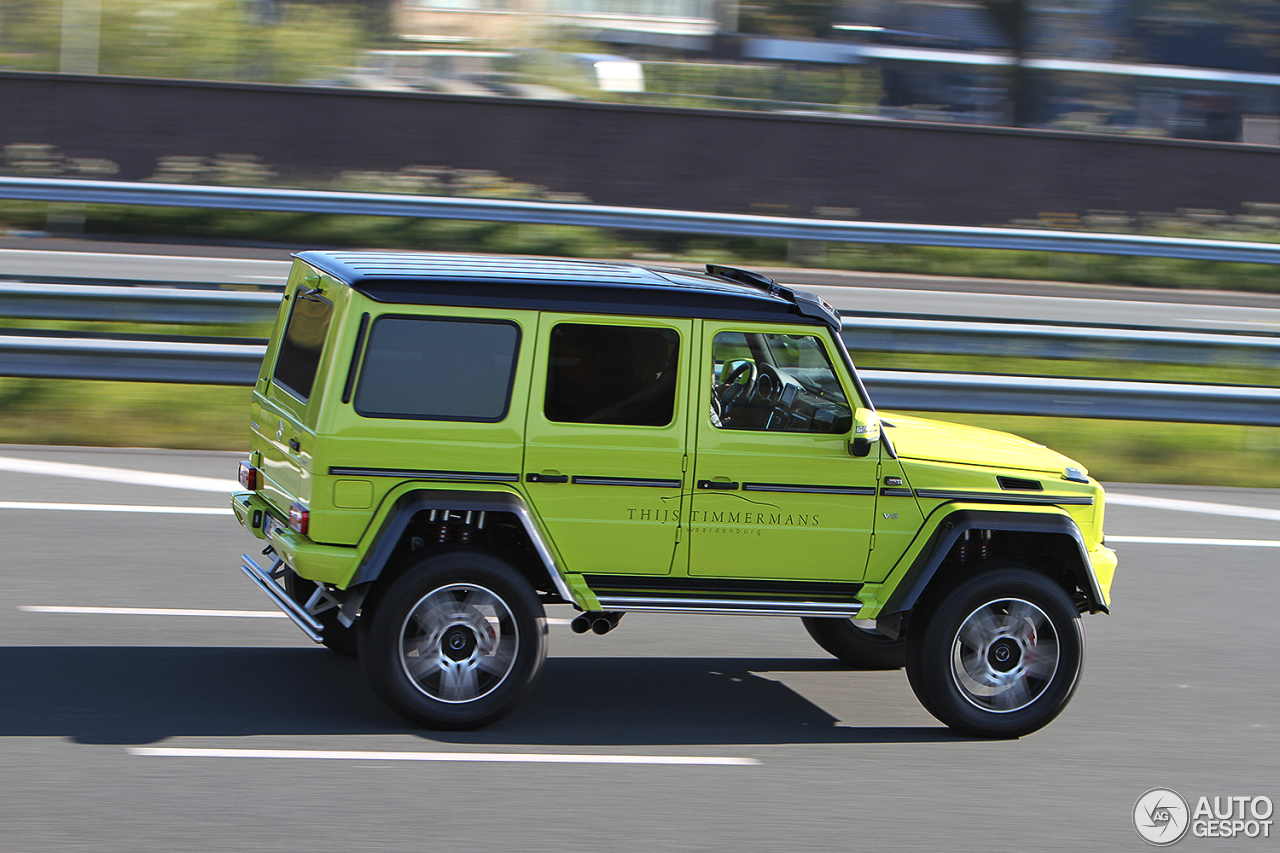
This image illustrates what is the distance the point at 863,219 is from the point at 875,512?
48.9 ft

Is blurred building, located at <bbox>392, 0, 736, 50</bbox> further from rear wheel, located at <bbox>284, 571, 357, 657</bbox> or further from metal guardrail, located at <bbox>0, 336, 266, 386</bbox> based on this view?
rear wheel, located at <bbox>284, 571, 357, 657</bbox>

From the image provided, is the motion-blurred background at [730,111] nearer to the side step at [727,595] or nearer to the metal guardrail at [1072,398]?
the metal guardrail at [1072,398]

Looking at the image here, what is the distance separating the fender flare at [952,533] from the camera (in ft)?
18.9

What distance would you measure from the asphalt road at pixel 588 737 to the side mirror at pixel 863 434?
1222mm

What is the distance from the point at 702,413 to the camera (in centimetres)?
565

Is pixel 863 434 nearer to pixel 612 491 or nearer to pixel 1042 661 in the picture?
pixel 612 491

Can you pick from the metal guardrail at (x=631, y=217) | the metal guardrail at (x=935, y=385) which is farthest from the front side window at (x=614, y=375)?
the metal guardrail at (x=631, y=217)

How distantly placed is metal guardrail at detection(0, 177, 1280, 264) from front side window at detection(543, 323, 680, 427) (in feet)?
32.9

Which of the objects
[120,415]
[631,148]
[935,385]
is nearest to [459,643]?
[935,385]

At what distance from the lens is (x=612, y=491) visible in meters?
5.57

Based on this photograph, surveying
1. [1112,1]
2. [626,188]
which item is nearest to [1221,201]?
[1112,1]

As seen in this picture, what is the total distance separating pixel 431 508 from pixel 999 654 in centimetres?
242

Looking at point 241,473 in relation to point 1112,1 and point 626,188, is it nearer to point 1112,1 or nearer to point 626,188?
point 626,188

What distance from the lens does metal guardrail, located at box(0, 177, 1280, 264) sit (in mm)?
15680
